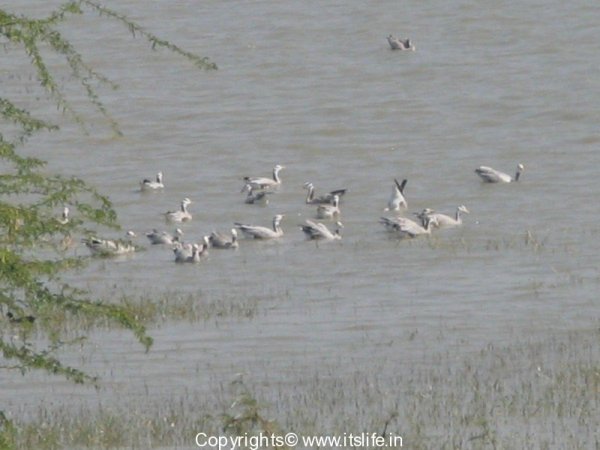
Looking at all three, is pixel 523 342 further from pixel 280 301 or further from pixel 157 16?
pixel 157 16

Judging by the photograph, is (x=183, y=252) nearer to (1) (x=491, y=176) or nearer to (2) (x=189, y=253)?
(2) (x=189, y=253)

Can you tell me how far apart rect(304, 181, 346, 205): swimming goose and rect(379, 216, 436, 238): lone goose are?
191cm

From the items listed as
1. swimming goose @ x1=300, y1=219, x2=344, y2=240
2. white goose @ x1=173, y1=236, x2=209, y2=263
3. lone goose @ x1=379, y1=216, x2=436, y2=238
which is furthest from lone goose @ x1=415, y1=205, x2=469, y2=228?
white goose @ x1=173, y1=236, x2=209, y2=263

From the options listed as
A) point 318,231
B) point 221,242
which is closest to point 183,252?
point 221,242

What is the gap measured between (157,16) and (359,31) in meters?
5.41

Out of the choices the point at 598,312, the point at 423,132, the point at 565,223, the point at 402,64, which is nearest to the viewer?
the point at 598,312

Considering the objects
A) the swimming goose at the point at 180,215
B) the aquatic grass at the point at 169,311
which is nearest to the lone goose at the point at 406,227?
the swimming goose at the point at 180,215

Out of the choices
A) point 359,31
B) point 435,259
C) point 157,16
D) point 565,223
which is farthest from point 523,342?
point 157,16

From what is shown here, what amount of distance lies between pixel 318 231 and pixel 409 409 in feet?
31.9

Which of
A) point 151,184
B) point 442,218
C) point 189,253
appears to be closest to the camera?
point 189,253

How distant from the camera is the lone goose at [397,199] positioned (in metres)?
23.2

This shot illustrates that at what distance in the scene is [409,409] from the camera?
11.6 meters

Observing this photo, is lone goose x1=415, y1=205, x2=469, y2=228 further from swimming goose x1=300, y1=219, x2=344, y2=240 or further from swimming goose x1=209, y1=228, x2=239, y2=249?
swimming goose x1=209, y1=228, x2=239, y2=249

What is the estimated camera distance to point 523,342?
14.4m
